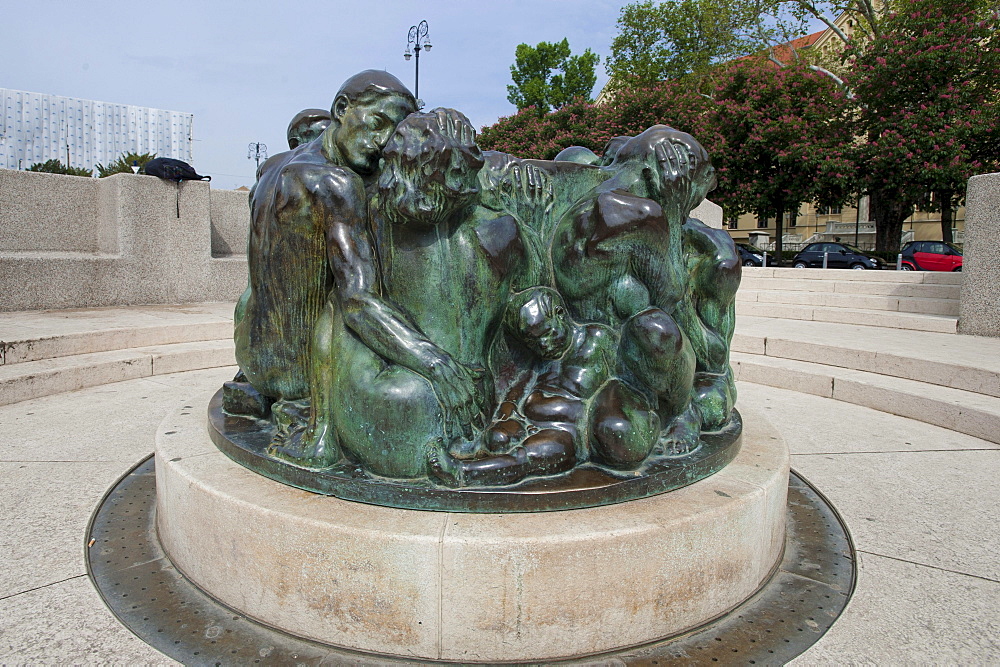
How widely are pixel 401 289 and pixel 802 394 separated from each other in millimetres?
4412

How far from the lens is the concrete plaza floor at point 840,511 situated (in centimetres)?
205

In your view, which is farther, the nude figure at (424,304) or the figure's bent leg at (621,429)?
the figure's bent leg at (621,429)

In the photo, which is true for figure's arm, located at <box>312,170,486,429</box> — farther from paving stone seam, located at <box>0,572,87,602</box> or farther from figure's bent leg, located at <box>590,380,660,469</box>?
paving stone seam, located at <box>0,572,87,602</box>

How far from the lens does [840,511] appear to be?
3164mm

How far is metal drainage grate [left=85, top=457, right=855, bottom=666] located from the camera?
6.53ft

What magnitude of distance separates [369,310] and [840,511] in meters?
2.50

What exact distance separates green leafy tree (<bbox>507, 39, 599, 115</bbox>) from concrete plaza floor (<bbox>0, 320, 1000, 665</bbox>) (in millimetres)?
35530

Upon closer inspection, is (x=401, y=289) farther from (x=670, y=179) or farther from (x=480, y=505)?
(x=670, y=179)

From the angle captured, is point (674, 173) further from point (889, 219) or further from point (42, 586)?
point (889, 219)

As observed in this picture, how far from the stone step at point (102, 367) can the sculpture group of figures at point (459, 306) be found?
10.6 feet

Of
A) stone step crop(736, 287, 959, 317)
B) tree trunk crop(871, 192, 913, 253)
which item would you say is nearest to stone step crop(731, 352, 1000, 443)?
stone step crop(736, 287, 959, 317)

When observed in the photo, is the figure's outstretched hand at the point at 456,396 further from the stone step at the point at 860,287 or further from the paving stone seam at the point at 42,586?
the stone step at the point at 860,287

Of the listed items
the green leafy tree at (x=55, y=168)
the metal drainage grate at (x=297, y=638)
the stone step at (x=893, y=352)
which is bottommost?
the metal drainage grate at (x=297, y=638)

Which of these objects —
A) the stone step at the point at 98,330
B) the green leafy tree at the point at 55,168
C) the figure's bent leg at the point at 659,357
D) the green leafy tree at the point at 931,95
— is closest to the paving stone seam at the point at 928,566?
the figure's bent leg at the point at 659,357
